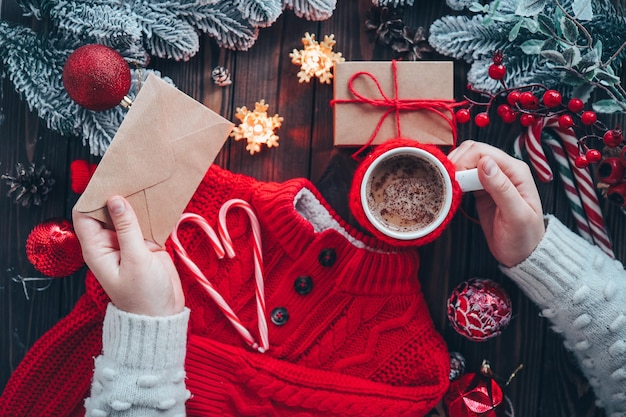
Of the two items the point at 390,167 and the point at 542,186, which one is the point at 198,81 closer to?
the point at 390,167

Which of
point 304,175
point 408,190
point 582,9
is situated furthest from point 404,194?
point 582,9

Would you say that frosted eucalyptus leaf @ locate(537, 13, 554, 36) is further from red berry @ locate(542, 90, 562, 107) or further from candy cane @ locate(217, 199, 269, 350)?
candy cane @ locate(217, 199, 269, 350)

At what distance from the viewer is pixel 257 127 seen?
1.24 metres

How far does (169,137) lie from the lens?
109 centimetres

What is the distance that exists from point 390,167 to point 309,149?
0.22 metres

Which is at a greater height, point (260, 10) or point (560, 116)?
point (260, 10)

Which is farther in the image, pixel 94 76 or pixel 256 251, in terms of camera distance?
pixel 256 251

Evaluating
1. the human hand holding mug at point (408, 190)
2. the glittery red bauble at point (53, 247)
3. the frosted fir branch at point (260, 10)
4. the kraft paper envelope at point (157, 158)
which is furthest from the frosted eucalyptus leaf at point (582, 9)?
the glittery red bauble at point (53, 247)

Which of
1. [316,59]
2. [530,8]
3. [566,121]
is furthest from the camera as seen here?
[316,59]

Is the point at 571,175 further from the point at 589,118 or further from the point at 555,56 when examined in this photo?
the point at 555,56

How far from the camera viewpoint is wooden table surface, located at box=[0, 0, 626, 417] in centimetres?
127

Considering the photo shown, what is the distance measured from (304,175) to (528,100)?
49 centimetres

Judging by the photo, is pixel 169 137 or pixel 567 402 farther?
pixel 567 402

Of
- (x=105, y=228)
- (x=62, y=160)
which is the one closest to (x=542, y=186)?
(x=105, y=228)
